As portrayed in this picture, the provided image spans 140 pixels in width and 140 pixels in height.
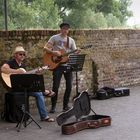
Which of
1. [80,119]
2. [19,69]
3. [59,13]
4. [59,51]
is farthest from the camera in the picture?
[59,13]

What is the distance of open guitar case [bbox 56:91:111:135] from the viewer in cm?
795

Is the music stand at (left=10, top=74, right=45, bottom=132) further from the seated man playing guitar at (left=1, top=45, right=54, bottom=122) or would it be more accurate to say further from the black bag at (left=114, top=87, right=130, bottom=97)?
the black bag at (left=114, top=87, right=130, bottom=97)

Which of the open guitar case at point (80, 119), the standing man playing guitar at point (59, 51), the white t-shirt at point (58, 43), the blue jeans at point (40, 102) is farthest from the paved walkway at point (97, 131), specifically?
the white t-shirt at point (58, 43)

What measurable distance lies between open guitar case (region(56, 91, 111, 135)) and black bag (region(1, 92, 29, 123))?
867 millimetres

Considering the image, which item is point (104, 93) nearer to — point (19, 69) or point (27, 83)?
point (19, 69)

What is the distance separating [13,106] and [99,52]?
15.0 ft

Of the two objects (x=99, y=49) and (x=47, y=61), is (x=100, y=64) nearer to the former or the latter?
(x=99, y=49)

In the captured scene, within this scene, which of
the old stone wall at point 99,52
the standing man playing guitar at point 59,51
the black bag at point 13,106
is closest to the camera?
the black bag at point 13,106

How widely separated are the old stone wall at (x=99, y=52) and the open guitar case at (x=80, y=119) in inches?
82.0

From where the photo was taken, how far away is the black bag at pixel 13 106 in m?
8.84

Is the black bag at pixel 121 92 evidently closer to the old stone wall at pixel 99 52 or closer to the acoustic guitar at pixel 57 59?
the old stone wall at pixel 99 52

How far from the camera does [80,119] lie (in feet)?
27.7

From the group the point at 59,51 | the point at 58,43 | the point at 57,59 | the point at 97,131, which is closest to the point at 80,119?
the point at 97,131

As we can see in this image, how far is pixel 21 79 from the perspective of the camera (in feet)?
27.0
